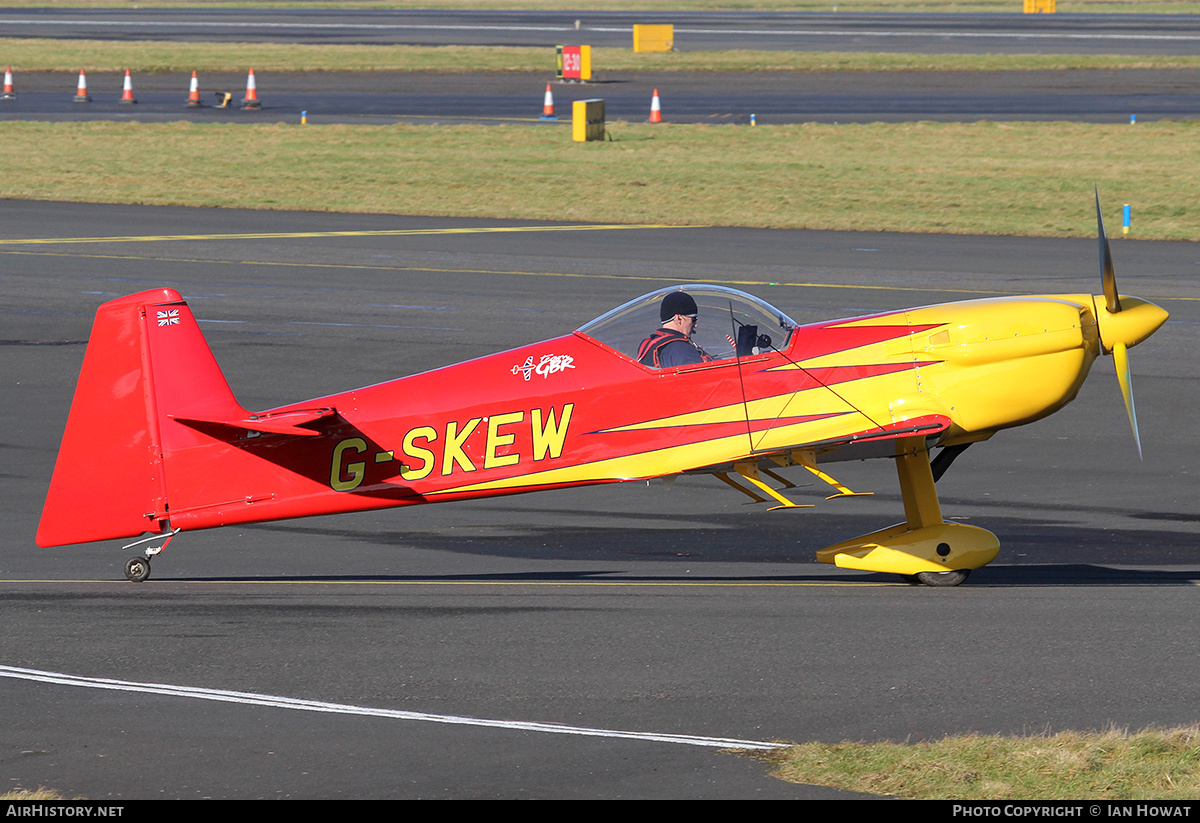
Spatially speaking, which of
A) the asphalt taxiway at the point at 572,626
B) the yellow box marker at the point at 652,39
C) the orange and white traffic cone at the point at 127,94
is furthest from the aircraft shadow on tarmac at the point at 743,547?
the yellow box marker at the point at 652,39

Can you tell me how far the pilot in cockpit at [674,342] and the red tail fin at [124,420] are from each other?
9.53 ft

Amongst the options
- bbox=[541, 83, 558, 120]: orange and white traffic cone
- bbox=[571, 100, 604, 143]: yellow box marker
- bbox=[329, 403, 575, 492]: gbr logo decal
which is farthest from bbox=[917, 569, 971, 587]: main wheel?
bbox=[541, 83, 558, 120]: orange and white traffic cone

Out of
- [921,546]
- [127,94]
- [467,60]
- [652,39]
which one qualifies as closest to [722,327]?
[921,546]

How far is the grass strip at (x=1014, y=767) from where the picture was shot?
21.6 ft

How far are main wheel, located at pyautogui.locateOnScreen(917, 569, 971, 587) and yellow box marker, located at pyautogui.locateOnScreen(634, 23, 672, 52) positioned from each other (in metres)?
61.7

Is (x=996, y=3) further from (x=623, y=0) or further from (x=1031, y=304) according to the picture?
(x=1031, y=304)

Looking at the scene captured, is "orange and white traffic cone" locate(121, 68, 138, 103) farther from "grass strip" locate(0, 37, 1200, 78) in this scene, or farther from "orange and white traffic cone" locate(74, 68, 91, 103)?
"grass strip" locate(0, 37, 1200, 78)

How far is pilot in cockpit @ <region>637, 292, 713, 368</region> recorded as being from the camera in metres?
10.6

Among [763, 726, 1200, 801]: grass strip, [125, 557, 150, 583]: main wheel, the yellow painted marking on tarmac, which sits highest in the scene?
[763, 726, 1200, 801]: grass strip

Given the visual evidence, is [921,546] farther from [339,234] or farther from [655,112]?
[655,112]

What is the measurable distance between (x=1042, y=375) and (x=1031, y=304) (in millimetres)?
531

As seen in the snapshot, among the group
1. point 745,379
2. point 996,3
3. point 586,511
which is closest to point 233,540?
point 586,511

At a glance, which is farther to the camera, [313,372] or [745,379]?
[313,372]

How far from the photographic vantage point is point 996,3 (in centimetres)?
10431
